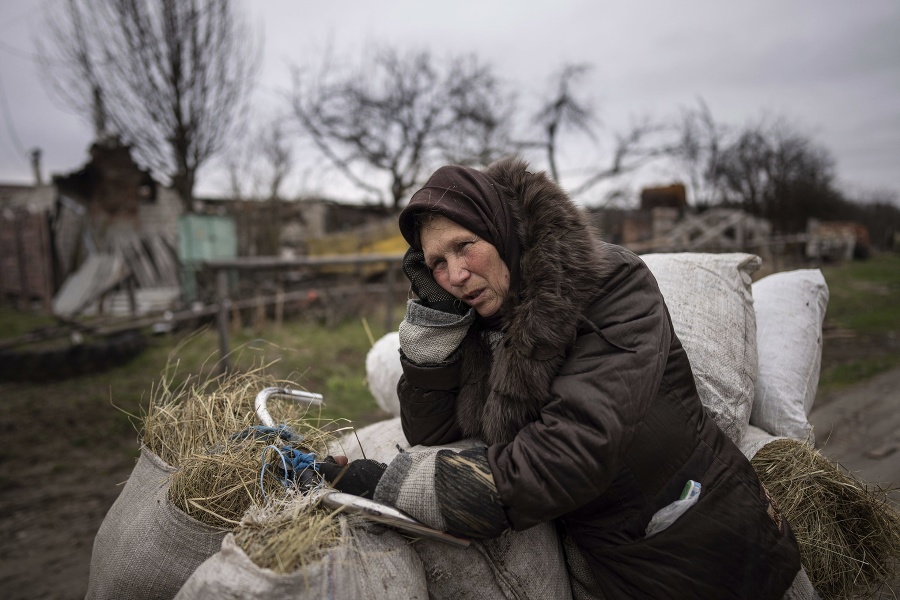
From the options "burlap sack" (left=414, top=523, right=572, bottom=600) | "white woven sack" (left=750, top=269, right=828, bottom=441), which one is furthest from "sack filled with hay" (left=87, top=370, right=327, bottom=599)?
"white woven sack" (left=750, top=269, right=828, bottom=441)

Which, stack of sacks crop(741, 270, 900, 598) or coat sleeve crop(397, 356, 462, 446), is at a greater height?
coat sleeve crop(397, 356, 462, 446)

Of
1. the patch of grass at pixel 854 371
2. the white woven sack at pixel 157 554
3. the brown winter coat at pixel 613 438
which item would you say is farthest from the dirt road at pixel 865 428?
the white woven sack at pixel 157 554

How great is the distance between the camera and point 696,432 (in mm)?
1309

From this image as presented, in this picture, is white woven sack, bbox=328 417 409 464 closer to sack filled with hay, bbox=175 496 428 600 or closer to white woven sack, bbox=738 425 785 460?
sack filled with hay, bbox=175 496 428 600

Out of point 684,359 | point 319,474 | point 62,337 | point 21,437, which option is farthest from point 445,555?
point 62,337

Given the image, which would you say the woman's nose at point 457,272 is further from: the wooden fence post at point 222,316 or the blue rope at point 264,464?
the wooden fence post at point 222,316

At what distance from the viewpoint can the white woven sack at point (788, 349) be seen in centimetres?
177

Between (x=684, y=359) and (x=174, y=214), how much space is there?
1516 cm

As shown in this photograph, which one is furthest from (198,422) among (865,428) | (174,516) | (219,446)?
(865,428)

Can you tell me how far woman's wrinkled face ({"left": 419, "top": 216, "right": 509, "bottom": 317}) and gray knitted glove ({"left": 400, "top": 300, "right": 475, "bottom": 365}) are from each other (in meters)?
0.07

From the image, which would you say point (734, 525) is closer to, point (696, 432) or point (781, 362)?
point (696, 432)

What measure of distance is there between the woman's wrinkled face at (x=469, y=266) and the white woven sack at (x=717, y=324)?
25.1 inches

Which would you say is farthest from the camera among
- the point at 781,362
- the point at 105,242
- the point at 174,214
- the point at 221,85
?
the point at 174,214

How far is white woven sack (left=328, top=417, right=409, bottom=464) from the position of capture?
170cm
